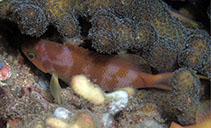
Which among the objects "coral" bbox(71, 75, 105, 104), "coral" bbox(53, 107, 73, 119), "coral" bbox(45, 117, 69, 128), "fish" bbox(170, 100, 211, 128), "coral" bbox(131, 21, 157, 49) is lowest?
"fish" bbox(170, 100, 211, 128)

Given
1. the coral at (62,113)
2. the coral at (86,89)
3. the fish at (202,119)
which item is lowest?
the fish at (202,119)

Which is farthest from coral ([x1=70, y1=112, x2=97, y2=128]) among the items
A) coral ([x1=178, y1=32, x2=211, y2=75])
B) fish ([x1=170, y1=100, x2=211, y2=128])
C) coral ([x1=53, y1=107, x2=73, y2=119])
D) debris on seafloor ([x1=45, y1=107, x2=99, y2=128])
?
coral ([x1=178, y1=32, x2=211, y2=75])

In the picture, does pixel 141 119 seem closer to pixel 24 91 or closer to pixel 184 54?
pixel 184 54

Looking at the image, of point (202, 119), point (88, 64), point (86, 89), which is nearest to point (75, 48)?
point (88, 64)

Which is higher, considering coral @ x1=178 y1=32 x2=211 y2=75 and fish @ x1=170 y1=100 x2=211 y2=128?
coral @ x1=178 y1=32 x2=211 y2=75

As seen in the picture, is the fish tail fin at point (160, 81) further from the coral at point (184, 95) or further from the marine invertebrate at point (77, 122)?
the marine invertebrate at point (77, 122)

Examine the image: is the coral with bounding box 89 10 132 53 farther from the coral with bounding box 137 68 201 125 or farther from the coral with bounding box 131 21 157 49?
the coral with bounding box 137 68 201 125

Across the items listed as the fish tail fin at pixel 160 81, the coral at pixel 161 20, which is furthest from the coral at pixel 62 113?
the coral at pixel 161 20
